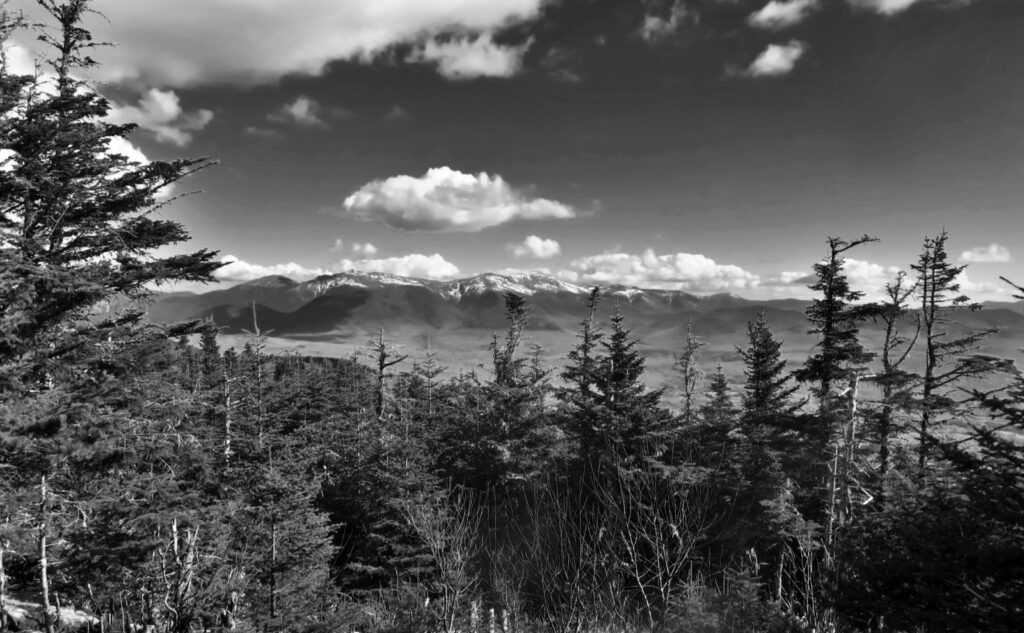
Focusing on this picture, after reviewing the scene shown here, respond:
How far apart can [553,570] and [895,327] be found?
69.7 feet

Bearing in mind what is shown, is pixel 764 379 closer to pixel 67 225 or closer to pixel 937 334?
pixel 937 334

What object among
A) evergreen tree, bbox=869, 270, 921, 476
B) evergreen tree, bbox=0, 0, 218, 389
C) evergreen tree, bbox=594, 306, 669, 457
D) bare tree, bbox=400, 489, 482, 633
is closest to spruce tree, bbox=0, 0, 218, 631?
evergreen tree, bbox=0, 0, 218, 389

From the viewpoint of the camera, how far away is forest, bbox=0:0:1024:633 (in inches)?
390

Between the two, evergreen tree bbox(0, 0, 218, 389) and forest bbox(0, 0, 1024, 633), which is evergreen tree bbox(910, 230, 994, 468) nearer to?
forest bbox(0, 0, 1024, 633)

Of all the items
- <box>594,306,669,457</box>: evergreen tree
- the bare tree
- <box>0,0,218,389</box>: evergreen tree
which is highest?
<box>0,0,218,389</box>: evergreen tree

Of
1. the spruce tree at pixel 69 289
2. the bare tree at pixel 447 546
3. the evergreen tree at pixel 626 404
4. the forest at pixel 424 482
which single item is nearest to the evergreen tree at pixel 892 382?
the forest at pixel 424 482

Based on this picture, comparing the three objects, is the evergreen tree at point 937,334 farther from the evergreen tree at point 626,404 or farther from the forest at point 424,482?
the evergreen tree at point 626,404

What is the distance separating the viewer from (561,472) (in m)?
28.4

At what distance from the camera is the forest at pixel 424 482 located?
9.90m

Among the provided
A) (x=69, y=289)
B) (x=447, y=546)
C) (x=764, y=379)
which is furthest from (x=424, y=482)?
(x=764, y=379)

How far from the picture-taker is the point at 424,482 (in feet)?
75.0

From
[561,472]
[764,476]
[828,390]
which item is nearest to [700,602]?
[764,476]

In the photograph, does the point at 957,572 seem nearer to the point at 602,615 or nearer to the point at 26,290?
the point at 602,615

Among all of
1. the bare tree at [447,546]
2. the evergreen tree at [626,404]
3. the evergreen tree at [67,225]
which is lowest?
the bare tree at [447,546]
